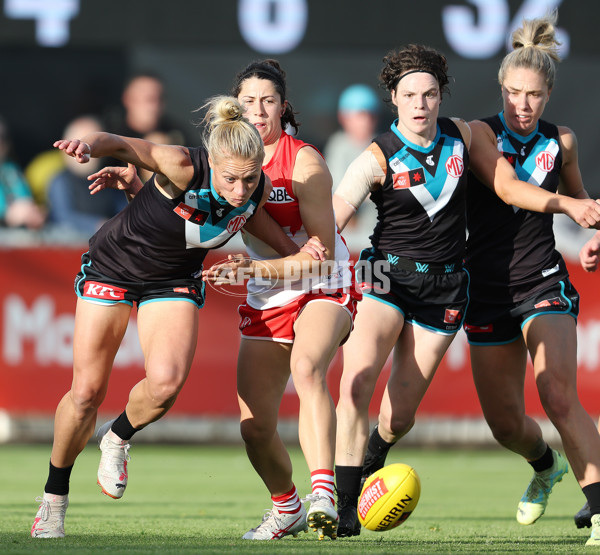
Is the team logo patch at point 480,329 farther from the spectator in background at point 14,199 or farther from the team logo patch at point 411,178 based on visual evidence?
the spectator in background at point 14,199

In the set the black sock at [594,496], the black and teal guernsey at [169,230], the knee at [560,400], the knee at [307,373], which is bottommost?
the black sock at [594,496]

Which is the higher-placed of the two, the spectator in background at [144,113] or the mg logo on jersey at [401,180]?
the mg logo on jersey at [401,180]

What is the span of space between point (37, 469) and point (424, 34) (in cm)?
633

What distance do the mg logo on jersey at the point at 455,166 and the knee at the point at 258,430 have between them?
1.68 m

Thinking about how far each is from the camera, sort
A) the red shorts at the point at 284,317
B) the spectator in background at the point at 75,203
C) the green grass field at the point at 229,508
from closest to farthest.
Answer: the green grass field at the point at 229,508
the red shorts at the point at 284,317
the spectator in background at the point at 75,203

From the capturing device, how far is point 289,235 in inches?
247

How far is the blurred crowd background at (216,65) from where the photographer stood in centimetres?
1252

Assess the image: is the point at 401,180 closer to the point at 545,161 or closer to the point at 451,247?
the point at 451,247

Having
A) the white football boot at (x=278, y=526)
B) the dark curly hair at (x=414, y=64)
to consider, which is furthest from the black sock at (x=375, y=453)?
the dark curly hair at (x=414, y=64)

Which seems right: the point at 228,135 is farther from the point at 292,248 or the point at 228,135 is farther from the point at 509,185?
the point at 509,185

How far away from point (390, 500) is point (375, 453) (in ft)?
2.99

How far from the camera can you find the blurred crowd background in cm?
1252

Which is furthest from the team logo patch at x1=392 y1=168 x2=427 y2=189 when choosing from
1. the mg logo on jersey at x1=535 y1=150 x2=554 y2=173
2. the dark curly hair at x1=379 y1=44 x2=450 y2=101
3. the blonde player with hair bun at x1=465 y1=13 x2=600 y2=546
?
the mg logo on jersey at x1=535 y1=150 x2=554 y2=173

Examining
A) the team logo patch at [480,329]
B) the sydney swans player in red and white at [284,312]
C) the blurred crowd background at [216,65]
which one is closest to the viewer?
the sydney swans player in red and white at [284,312]
